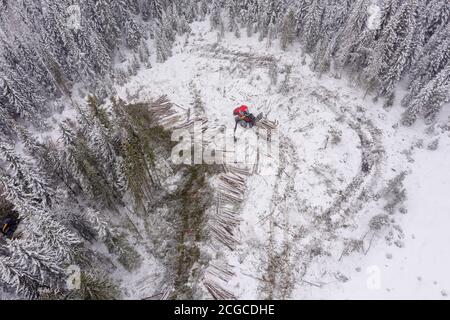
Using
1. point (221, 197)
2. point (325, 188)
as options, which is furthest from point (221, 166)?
Result: point (325, 188)

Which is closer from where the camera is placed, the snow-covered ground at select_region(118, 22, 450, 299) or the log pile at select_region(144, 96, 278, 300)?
the log pile at select_region(144, 96, 278, 300)

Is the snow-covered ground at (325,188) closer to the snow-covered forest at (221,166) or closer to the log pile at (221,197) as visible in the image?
the snow-covered forest at (221,166)

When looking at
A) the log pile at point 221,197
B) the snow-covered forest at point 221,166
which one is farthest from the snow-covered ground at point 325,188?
the log pile at point 221,197

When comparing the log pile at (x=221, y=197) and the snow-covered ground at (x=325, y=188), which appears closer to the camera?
the log pile at (x=221, y=197)

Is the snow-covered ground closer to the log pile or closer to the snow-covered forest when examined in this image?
the snow-covered forest

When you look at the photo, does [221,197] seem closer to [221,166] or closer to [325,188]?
[221,166]

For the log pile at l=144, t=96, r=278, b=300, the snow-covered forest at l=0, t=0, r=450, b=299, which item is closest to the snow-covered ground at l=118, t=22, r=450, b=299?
the snow-covered forest at l=0, t=0, r=450, b=299

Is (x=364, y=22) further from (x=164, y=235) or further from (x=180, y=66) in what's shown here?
(x=164, y=235)
